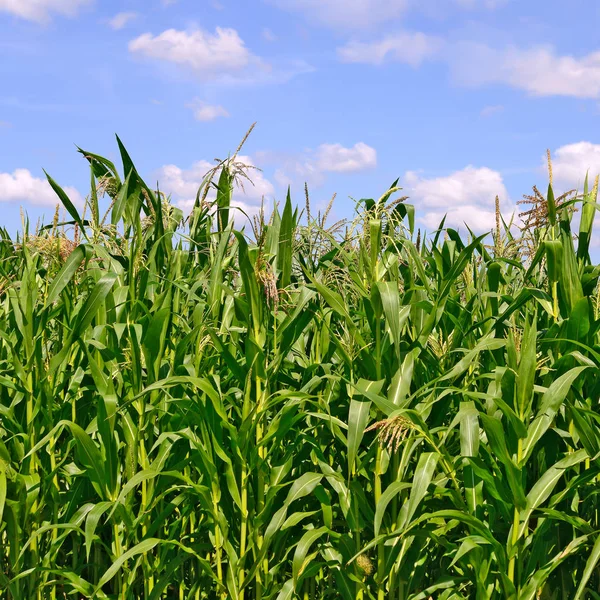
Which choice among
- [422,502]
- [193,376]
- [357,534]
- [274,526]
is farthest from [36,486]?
[422,502]

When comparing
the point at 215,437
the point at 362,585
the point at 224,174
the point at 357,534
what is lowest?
the point at 362,585

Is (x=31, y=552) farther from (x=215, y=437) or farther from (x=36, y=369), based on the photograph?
(x=215, y=437)

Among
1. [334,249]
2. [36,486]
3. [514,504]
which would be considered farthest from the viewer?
[334,249]

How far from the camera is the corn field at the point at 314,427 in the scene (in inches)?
97.5

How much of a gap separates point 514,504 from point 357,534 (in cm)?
57

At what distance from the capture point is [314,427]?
2734 millimetres

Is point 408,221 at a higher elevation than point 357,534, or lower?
higher

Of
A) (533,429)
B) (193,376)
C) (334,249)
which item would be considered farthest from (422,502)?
(334,249)

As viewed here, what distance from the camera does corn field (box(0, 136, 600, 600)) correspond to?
248cm

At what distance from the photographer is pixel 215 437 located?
2.64 metres

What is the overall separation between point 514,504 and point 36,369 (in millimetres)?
1976

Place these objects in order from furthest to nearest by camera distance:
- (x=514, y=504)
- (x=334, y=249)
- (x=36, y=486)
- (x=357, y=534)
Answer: (x=334, y=249)
(x=36, y=486)
(x=357, y=534)
(x=514, y=504)

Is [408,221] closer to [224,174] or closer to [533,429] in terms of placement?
[224,174]

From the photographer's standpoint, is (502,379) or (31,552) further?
(31,552)
